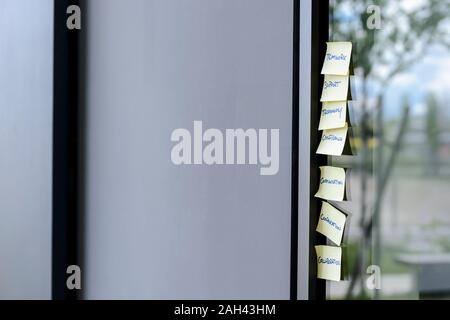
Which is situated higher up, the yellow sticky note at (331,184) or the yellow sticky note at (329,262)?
the yellow sticky note at (331,184)

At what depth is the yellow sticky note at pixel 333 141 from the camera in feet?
3.84

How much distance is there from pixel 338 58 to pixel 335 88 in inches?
2.5

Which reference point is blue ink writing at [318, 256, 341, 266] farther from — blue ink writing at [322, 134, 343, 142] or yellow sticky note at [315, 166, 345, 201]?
blue ink writing at [322, 134, 343, 142]

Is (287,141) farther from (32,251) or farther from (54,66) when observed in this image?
(32,251)

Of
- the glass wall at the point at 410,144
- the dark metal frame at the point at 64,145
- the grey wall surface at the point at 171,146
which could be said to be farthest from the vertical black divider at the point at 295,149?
the dark metal frame at the point at 64,145

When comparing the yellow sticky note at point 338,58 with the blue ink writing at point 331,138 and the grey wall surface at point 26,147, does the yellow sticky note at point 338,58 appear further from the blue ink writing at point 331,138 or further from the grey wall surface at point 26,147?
the grey wall surface at point 26,147

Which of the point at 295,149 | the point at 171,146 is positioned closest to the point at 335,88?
the point at 295,149

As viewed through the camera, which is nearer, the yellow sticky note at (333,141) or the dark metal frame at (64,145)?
the yellow sticky note at (333,141)

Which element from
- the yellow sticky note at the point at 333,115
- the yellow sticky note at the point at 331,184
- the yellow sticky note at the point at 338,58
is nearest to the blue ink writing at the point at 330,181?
the yellow sticky note at the point at 331,184

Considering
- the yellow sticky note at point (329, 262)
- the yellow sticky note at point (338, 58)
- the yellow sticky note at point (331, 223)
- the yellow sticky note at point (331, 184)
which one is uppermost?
the yellow sticky note at point (338, 58)

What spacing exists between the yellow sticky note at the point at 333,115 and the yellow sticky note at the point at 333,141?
1cm

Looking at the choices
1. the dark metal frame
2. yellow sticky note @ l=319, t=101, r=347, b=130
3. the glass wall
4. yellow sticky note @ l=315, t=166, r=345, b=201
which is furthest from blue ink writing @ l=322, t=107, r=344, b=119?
the dark metal frame

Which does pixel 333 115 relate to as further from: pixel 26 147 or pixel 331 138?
pixel 26 147

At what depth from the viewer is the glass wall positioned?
4.97ft
